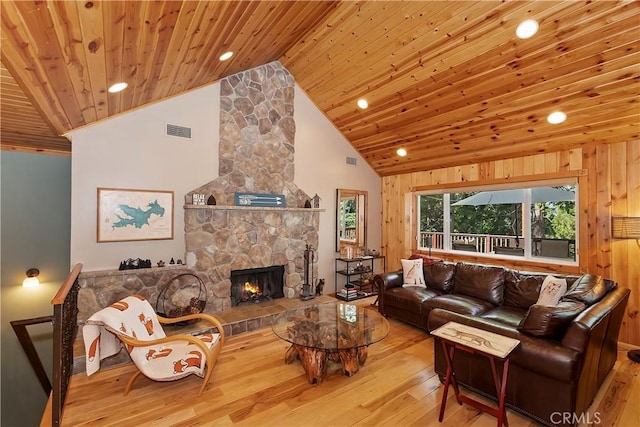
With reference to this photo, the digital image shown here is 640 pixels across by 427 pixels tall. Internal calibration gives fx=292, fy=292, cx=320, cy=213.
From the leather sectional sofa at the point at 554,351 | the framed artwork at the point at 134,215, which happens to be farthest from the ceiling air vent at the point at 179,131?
the leather sectional sofa at the point at 554,351

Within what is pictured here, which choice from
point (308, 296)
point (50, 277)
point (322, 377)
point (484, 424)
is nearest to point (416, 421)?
point (484, 424)

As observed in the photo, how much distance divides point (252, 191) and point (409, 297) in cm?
291

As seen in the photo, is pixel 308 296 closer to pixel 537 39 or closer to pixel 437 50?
pixel 437 50

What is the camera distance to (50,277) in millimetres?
4422

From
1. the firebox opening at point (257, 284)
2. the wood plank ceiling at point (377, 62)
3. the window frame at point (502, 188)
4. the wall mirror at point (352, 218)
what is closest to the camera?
the wood plank ceiling at point (377, 62)

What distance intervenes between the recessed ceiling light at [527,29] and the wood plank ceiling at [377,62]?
0.04 meters

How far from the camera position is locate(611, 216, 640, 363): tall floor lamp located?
3.29 metres

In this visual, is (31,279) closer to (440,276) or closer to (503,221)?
(440,276)

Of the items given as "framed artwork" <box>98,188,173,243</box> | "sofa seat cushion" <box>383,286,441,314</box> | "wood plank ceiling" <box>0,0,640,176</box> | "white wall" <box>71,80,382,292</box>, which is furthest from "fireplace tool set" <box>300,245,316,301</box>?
"wood plank ceiling" <box>0,0,640,176</box>

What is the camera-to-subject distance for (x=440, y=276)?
4.49m

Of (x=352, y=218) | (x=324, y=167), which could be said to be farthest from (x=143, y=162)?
(x=352, y=218)

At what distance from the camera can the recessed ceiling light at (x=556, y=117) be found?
11.5 feet

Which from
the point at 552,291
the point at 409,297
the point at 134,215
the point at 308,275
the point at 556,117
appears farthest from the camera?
the point at 308,275

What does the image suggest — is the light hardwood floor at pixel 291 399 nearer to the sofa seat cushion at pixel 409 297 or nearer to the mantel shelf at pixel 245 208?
the sofa seat cushion at pixel 409 297
